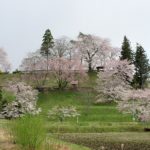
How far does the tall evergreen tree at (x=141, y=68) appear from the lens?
7625 cm

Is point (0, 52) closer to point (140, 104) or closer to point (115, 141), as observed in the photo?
point (140, 104)

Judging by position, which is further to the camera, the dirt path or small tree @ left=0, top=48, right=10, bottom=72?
small tree @ left=0, top=48, right=10, bottom=72

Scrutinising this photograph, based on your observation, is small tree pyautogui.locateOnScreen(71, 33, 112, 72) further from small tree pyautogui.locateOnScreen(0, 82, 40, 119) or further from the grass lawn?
small tree pyautogui.locateOnScreen(0, 82, 40, 119)

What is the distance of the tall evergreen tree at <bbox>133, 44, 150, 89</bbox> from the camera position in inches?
3002

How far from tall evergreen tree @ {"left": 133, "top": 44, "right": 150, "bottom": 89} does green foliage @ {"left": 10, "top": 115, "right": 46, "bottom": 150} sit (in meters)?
66.1

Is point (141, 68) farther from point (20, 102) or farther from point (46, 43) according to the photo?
point (20, 102)

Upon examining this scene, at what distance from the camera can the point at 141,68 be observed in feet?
251

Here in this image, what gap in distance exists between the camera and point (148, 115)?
158 feet

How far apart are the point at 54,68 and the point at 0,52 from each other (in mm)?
16443

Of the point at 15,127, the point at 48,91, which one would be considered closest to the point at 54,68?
the point at 48,91

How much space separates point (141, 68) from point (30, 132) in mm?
66761

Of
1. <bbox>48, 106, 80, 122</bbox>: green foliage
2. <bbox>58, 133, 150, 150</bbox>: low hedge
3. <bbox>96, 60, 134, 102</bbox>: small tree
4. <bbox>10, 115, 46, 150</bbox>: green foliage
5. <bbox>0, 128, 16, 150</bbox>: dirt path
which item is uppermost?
<bbox>96, 60, 134, 102</bbox>: small tree

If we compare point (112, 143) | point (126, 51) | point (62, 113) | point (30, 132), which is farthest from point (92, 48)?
point (30, 132)

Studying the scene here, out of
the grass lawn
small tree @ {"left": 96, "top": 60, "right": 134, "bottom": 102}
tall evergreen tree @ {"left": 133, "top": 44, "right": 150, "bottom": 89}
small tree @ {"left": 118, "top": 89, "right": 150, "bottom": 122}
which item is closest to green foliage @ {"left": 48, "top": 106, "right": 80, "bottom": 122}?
the grass lawn
